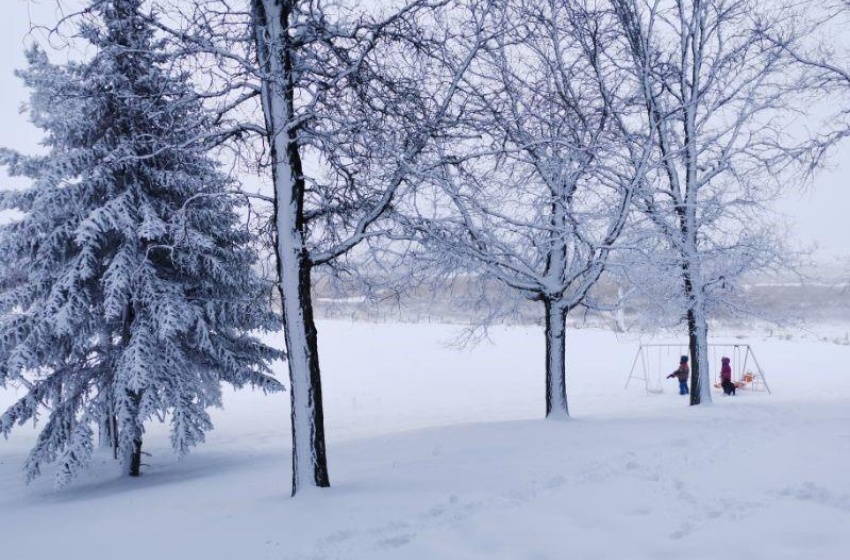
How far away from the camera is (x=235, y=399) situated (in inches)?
851

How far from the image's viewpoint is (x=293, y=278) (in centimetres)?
677

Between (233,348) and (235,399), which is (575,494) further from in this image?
(235,399)

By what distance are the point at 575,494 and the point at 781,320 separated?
9.44 meters

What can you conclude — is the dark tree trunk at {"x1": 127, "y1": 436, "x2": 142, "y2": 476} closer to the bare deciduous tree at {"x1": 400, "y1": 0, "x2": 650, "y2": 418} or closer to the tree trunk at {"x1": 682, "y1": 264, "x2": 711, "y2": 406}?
the bare deciduous tree at {"x1": 400, "y1": 0, "x2": 650, "y2": 418}

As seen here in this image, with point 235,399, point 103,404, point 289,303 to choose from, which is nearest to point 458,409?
point 235,399

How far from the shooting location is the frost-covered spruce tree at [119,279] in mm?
9828

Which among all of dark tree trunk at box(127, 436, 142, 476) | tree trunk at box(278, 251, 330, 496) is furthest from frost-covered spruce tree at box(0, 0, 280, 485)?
tree trunk at box(278, 251, 330, 496)

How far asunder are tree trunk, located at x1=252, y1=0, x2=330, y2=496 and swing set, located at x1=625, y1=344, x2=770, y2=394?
570 inches

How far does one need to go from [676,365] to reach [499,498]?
2245cm

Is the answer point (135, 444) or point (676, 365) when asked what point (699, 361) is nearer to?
point (135, 444)

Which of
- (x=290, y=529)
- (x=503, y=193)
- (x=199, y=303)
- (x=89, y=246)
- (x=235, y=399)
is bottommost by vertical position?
(x=235, y=399)

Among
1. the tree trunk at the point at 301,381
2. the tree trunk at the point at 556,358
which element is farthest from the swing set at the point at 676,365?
the tree trunk at the point at 301,381

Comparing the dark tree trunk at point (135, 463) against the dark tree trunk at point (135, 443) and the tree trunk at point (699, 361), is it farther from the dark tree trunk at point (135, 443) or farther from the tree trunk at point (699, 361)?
the tree trunk at point (699, 361)

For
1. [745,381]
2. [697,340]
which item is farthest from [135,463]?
[745,381]
